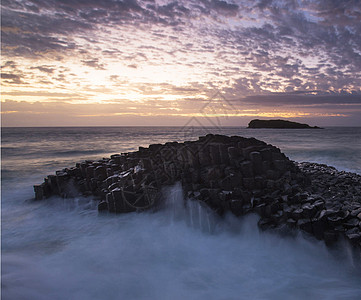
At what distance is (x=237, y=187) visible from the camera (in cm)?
713

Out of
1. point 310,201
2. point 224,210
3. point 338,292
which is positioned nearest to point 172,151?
point 224,210

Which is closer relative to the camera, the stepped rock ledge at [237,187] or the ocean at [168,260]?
the ocean at [168,260]

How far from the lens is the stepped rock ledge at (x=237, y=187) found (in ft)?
18.5

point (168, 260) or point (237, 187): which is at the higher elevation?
point (237, 187)

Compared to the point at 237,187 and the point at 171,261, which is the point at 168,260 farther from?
the point at 237,187

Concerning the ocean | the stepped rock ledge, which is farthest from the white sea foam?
the stepped rock ledge

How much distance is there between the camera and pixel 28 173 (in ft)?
51.7

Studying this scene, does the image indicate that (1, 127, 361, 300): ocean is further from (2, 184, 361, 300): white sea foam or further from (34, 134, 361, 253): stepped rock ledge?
(34, 134, 361, 253): stepped rock ledge

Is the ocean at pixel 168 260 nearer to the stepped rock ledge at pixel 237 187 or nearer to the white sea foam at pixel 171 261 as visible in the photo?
the white sea foam at pixel 171 261

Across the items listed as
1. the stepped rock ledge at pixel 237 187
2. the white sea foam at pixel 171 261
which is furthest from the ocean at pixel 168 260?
the stepped rock ledge at pixel 237 187

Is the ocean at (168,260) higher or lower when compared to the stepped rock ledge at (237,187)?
lower

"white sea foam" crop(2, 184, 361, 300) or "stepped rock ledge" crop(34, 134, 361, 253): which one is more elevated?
"stepped rock ledge" crop(34, 134, 361, 253)

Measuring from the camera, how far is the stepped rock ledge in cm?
564

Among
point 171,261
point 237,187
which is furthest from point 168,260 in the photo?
point 237,187
